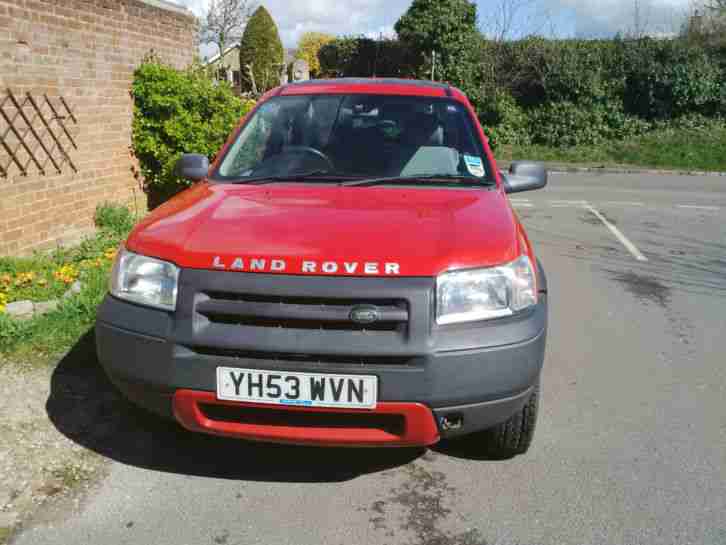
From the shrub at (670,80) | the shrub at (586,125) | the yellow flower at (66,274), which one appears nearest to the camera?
the yellow flower at (66,274)

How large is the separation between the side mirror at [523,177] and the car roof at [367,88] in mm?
631

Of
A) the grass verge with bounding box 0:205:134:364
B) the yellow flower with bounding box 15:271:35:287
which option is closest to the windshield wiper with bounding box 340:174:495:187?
the grass verge with bounding box 0:205:134:364

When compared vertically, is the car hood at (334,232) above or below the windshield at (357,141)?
below

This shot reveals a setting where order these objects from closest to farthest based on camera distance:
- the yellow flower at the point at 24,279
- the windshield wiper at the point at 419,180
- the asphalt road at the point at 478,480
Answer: the asphalt road at the point at 478,480
the windshield wiper at the point at 419,180
the yellow flower at the point at 24,279

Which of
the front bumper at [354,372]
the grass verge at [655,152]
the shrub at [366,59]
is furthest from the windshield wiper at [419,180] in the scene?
the shrub at [366,59]

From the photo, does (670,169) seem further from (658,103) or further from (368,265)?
(368,265)

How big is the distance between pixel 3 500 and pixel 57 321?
6.37ft

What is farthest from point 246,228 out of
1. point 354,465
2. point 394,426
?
point 354,465

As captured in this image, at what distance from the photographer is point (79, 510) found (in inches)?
110

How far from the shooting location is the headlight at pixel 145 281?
2.74m

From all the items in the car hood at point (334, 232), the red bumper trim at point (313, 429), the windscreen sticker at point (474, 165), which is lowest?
the red bumper trim at point (313, 429)

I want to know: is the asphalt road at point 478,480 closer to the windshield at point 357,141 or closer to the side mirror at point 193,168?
the side mirror at point 193,168

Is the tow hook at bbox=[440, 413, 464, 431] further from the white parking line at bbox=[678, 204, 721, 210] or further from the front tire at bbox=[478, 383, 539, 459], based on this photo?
the white parking line at bbox=[678, 204, 721, 210]

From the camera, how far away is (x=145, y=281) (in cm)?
282
